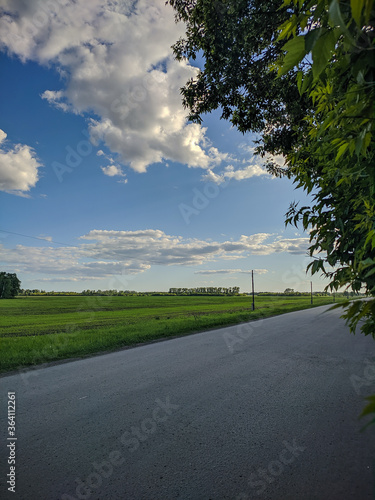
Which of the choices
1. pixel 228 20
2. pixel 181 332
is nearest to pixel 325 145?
pixel 228 20

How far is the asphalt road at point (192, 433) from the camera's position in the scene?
262cm

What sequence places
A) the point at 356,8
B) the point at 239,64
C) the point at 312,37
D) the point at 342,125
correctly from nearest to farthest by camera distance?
the point at 356,8 → the point at 312,37 → the point at 342,125 → the point at 239,64

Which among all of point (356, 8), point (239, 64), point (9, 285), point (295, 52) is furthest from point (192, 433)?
point (9, 285)

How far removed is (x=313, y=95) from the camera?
1.73m

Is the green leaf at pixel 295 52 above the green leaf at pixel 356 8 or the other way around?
above

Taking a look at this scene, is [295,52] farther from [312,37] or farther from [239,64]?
[239,64]

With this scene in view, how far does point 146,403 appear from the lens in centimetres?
454

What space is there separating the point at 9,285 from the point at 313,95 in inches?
4238

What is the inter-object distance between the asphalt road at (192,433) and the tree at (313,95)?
0.71 meters

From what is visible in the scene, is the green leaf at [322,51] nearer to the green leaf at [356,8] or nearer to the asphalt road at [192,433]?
A: the green leaf at [356,8]

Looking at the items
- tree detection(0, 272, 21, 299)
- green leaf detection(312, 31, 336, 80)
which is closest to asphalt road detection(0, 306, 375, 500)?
green leaf detection(312, 31, 336, 80)

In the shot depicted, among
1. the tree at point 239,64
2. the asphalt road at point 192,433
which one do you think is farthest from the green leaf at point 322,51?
the tree at point 239,64

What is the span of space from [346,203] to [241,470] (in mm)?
2677

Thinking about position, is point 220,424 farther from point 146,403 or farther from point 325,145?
point 325,145
